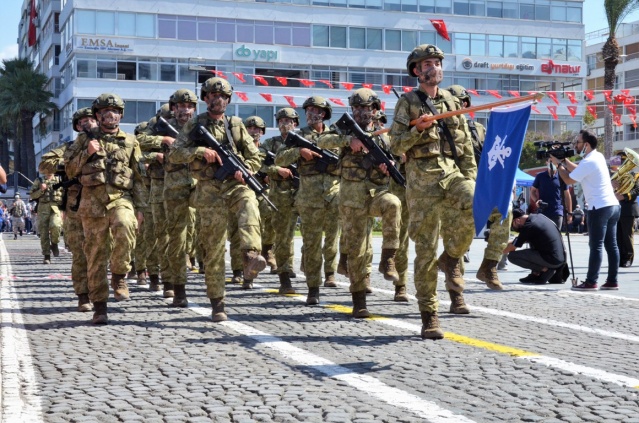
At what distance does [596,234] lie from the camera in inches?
502

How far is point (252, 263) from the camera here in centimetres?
908

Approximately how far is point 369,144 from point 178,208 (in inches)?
91.7

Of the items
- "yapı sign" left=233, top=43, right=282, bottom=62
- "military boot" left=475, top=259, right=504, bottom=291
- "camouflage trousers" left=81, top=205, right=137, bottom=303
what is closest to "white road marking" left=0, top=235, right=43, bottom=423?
"camouflage trousers" left=81, top=205, right=137, bottom=303

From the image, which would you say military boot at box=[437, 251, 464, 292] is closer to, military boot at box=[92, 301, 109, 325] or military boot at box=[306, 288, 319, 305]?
military boot at box=[306, 288, 319, 305]

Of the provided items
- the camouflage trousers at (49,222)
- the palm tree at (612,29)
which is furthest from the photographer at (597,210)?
the palm tree at (612,29)

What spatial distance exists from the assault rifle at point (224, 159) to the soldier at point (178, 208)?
3.94 ft

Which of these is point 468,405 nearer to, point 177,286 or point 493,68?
point 177,286

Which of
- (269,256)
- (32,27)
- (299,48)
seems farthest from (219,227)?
(32,27)

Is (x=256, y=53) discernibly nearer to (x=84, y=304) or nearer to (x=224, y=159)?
(x=84, y=304)

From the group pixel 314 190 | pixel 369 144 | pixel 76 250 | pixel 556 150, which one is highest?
pixel 556 150

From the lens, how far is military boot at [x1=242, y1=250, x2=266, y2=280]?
9.01 m

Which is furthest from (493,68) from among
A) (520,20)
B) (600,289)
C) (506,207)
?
(506,207)

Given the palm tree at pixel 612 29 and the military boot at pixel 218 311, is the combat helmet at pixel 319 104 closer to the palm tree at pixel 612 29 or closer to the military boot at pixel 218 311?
the military boot at pixel 218 311

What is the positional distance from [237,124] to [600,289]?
5486 millimetres
